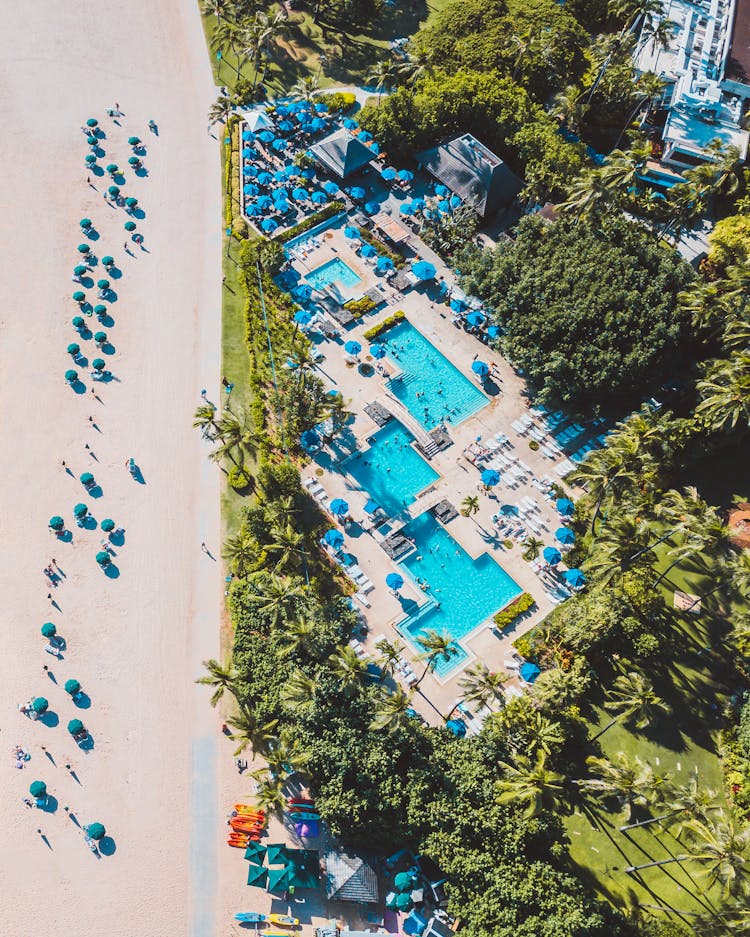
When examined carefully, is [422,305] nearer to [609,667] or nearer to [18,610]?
[609,667]

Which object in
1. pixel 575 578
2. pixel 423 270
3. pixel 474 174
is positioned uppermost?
pixel 474 174

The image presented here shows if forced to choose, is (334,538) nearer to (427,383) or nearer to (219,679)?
(219,679)

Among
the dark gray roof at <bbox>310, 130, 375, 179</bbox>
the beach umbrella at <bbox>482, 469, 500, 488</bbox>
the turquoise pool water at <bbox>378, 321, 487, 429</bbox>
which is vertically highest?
the dark gray roof at <bbox>310, 130, 375, 179</bbox>

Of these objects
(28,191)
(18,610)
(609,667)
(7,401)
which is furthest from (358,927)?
(28,191)

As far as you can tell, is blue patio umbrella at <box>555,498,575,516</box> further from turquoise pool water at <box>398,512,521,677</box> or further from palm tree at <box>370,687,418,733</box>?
palm tree at <box>370,687,418,733</box>

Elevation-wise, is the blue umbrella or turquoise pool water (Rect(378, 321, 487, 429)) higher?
turquoise pool water (Rect(378, 321, 487, 429))

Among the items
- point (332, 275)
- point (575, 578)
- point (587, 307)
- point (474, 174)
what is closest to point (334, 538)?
point (575, 578)

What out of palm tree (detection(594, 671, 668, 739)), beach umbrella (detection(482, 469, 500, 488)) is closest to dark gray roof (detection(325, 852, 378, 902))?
palm tree (detection(594, 671, 668, 739))
